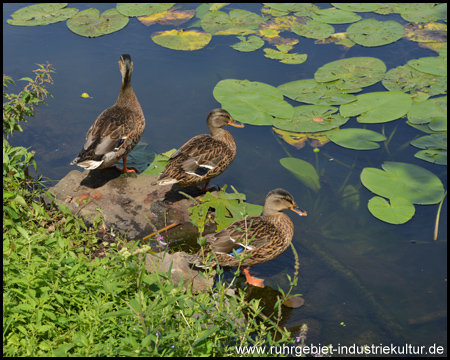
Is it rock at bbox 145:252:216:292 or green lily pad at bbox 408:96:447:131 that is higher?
green lily pad at bbox 408:96:447:131

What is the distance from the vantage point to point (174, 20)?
9352 millimetres

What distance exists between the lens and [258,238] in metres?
4.69

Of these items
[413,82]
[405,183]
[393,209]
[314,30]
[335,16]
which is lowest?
[393,209]

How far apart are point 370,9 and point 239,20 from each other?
2.54 metres

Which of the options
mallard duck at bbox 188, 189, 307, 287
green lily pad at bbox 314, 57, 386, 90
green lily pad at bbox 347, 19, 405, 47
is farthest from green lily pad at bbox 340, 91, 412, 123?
mallard duck at bbox 188, 189, 307, 287

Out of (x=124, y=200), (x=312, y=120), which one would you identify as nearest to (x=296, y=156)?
(x=312, y=120)

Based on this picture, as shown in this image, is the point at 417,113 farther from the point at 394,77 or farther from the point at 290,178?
the point at 290,178

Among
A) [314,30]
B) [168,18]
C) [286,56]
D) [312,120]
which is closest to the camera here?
[312,120]

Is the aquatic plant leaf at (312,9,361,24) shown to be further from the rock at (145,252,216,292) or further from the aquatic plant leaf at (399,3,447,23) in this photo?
the rock at (145,252,216,292)

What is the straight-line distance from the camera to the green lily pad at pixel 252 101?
6.73 metres

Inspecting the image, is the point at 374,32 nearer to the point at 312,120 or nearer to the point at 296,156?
the point at 312,120

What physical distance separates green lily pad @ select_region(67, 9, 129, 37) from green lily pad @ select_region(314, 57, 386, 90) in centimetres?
397

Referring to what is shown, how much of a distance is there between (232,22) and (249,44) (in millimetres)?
1009

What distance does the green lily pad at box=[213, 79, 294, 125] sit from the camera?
6.73 meters
